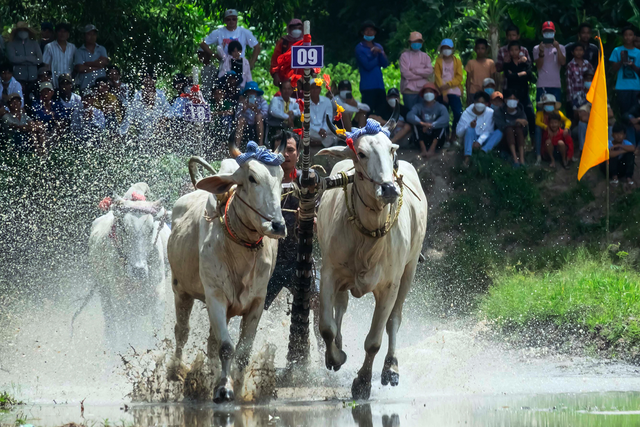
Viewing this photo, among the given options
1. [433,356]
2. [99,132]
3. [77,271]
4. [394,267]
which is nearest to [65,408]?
[394,267]

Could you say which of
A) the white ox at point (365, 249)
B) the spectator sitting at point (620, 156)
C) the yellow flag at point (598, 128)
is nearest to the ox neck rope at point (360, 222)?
the white ox at point (365, 249)

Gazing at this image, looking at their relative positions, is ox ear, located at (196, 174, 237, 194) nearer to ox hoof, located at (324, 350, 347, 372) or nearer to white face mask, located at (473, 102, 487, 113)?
ox hoof, located at (324, 350, 347, 372)

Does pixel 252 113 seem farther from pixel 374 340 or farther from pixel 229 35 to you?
pixel 374 340

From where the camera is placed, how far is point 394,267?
344 inches

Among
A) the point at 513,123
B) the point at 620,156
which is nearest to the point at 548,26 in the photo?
the point at 513,123

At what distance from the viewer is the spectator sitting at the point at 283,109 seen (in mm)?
14961

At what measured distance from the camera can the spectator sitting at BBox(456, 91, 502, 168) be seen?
15312mm

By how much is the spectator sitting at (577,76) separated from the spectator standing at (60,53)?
22.3 ft

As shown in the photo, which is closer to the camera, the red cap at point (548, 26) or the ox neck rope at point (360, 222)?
the ox neck rope at point (360, 222)

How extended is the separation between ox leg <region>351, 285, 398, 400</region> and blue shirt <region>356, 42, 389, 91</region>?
24.2 ft

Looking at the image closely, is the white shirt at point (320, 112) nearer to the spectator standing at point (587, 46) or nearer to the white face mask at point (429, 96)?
the white face mask at point (429, 96)

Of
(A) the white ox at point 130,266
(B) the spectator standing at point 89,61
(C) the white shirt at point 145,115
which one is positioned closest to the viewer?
(A) the white ox at point 130,266

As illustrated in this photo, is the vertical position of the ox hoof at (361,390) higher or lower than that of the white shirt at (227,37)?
lower

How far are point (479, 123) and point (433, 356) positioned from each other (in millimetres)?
5763
